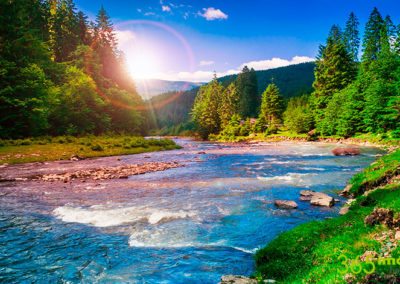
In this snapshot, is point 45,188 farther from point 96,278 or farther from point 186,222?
point 96,278

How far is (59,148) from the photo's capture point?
1656 inches

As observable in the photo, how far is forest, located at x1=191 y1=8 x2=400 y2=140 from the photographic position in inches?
1980

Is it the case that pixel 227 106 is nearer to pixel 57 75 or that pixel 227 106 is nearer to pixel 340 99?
pixel 340 99

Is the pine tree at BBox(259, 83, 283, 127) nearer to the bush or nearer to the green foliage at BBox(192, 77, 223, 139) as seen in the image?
the green foliage at BBox(192, 77, 223, 139)

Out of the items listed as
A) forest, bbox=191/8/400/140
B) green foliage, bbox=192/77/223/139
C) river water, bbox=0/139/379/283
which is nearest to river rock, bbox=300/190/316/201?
river water, bbox=0/139/379/283

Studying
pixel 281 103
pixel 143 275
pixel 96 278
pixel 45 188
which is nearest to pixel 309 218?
pixel 143 275

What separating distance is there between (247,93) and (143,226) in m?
136

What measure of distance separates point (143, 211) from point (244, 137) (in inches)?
3047

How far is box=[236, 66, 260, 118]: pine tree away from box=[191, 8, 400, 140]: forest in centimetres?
54

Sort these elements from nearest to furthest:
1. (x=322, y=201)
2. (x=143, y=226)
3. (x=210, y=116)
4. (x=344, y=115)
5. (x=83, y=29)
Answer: (x=143, y=226) → (x=322, y=201) → (x=344, y=115) → (x=83, y=29) → (x=210, y=116)

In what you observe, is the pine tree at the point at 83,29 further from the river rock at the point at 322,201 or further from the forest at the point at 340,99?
the river rock at the point at 322,201

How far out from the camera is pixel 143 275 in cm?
890

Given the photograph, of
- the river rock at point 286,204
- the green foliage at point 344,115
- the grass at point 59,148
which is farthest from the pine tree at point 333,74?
the river rock at point 286,204

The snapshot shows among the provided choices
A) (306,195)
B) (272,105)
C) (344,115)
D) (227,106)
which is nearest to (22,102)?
(306,195)
